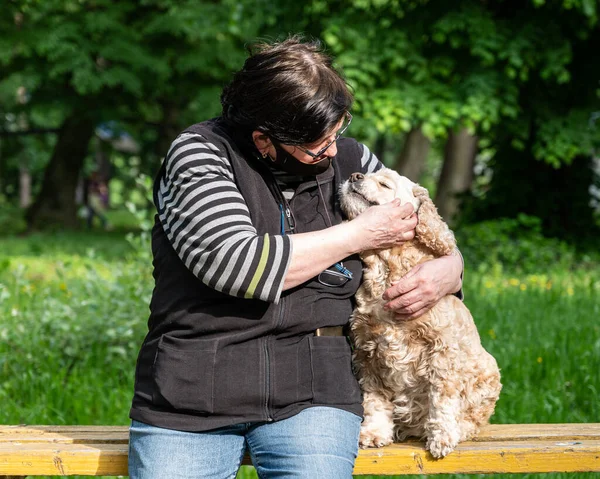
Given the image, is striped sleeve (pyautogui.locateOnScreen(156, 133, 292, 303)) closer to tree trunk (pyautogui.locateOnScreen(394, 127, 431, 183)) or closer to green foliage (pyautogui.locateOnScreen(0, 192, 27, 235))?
tree trunk (pyautogui.locateOnScreen(394, 127, 431, 183))

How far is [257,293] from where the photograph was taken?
2633 mm

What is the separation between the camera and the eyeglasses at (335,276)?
2.91m

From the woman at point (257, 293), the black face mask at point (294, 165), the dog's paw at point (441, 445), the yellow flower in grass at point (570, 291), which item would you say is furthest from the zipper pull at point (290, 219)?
the yellow flower in grass at point (570, 291)

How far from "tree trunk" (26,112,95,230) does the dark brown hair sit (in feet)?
53.8

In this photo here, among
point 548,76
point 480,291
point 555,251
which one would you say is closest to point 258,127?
point 480,291

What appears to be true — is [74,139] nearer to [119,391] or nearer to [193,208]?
[119,391]

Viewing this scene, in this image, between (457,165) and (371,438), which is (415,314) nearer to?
(371,438)

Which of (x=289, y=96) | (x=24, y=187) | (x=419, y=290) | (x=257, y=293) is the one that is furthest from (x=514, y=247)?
(x=24, y=187)

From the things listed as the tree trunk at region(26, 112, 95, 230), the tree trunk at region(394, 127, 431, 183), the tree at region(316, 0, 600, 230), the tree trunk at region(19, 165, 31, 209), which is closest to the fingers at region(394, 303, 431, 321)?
the tree at region(316, 0, 600, 230)

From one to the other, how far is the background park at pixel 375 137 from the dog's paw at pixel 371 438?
5.39 ft

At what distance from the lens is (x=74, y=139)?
1894 cm

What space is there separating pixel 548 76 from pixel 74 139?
12393mm

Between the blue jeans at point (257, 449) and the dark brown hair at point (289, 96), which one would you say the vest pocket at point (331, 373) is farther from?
the dark brown hair at point (289, 96)

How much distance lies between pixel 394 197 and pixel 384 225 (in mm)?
231
